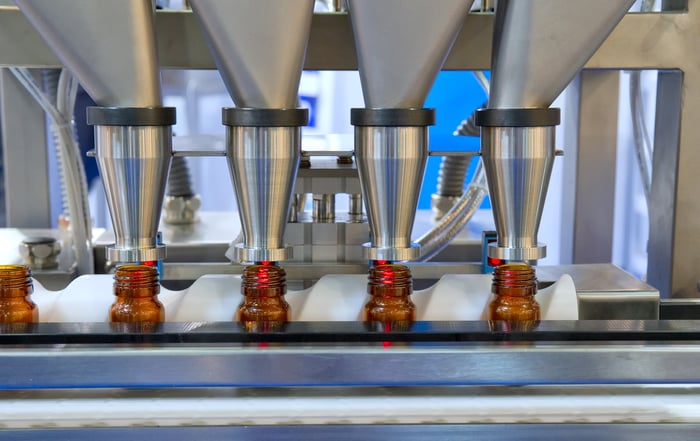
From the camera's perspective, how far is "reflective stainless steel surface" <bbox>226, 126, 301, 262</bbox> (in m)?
0.53

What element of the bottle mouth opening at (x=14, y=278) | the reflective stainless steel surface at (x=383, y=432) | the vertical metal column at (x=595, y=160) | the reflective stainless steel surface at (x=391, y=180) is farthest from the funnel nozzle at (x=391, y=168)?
the vertical metal column at (x=595, y=160)

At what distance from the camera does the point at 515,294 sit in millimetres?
571

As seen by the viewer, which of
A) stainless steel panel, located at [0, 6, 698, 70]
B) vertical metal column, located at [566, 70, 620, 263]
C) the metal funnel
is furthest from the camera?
vertical metal column, located at [566, 70, 620, 263]

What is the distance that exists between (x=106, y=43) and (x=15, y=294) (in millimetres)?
197

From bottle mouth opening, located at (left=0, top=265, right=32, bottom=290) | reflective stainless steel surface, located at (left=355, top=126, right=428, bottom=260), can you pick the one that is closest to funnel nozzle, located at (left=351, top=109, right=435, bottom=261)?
reflective stainless steel surface, located at (left=355, top=126, right=428, bottom=260)

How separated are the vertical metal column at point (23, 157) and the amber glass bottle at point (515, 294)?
0.82 meters

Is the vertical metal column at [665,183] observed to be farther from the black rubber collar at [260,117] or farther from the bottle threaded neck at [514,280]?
the black rubber collar at [260,117]

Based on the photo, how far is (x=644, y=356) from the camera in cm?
53

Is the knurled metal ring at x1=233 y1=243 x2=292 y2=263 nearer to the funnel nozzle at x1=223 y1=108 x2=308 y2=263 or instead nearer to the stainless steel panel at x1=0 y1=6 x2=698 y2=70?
the funnel nozzle at x1=223 y1=108 x2=308 y2=263

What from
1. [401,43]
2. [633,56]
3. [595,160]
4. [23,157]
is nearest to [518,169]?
[401,43]

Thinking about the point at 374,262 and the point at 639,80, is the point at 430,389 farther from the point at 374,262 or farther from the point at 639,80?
the point at 639,80

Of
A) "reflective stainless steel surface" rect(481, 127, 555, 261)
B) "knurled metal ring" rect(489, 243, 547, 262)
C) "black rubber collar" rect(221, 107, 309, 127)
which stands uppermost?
"black rubber collar" rect(221, 107, 309, 127)

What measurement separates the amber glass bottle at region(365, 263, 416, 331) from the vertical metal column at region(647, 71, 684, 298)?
1.03 feet

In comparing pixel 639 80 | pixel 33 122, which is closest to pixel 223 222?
pixel 33 122
